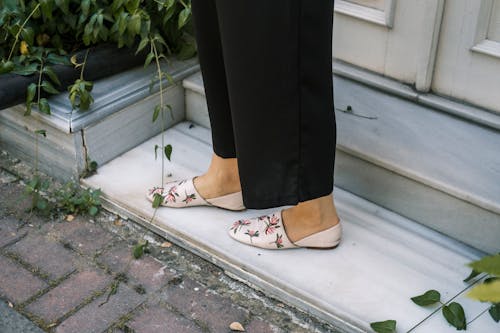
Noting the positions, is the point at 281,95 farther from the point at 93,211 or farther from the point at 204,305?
the point at 93,211

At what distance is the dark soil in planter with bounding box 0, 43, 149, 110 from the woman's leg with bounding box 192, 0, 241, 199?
0.54 metres

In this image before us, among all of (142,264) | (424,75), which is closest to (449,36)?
(424,75)

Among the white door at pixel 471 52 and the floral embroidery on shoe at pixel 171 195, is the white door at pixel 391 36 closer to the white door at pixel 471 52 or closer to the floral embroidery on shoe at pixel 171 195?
the white door at pixel 471 52

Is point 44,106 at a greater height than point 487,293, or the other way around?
point 487,293

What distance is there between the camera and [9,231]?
2.06 meters

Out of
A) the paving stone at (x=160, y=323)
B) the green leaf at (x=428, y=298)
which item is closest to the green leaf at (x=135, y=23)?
the paving stone at (x=160, y=323)

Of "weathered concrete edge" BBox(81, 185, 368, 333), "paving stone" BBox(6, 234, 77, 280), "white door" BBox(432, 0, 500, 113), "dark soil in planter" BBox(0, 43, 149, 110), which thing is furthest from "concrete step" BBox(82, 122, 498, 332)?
"white door" BBox(432, 0, 500, 113)

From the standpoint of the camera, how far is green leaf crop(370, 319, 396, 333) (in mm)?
1599

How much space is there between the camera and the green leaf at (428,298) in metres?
1.67

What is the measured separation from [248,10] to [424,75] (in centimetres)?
85

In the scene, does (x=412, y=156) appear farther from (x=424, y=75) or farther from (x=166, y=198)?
(x=166, y=198)

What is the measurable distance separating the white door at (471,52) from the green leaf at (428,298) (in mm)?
627

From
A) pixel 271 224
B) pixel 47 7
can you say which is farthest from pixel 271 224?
pixel 47 7

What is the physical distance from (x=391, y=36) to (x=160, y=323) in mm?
1085
